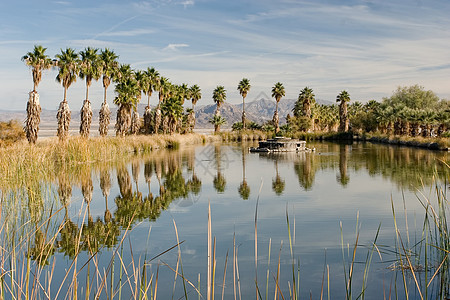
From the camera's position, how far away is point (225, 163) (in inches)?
1390

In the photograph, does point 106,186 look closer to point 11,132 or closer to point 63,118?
point 63,118

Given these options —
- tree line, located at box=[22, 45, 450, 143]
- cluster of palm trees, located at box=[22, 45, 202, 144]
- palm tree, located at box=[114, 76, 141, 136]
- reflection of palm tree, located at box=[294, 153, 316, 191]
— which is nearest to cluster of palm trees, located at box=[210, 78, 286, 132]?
tree line, located at box=[22, 45, 450, 143]

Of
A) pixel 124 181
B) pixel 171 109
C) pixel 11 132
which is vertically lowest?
pixel 124 181

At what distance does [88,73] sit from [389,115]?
46.0m

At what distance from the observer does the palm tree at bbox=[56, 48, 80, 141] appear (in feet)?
128

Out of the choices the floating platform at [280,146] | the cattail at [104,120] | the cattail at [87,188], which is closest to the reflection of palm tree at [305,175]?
the cattail at [87,188]

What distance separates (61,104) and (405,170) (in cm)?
2932

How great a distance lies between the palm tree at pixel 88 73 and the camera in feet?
138

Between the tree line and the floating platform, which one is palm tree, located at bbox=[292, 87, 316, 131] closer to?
the tree line

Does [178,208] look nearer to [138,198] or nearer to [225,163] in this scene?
[138,198]

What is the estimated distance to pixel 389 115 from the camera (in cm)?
6850

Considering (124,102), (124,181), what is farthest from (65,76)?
(124,181)

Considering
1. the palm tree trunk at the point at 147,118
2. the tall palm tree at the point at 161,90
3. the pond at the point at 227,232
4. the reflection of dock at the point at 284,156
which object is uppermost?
the tall palm tree at the point at 161,90

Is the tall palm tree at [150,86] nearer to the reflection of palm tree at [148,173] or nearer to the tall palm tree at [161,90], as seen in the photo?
the tall palm tree at [161,90]
